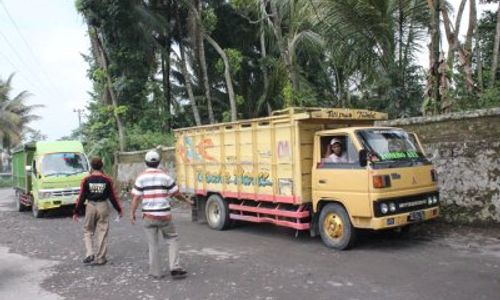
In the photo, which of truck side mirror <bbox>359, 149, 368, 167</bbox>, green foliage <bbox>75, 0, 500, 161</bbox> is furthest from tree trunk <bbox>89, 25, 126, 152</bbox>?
truck side mirror <bbox>359, 149, 368, 167</bbox>

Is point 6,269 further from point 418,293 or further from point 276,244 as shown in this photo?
point 418,293

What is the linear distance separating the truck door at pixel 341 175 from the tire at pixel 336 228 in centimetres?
19

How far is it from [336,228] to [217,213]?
3.86 m

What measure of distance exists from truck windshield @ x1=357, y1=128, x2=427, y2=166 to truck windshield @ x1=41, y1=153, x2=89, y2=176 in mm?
10947

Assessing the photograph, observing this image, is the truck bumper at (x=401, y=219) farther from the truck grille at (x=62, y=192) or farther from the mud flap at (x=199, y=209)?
the truck grille at (x=62, y=192)

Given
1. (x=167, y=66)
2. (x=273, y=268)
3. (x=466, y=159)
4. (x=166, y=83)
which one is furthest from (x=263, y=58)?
(x=273, y=268)

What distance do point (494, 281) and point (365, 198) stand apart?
2.36 m

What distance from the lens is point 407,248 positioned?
352 inches

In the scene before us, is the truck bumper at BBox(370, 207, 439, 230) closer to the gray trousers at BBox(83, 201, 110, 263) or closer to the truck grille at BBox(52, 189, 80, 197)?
the gray trousers at BBox(83, 201, 110, 263)

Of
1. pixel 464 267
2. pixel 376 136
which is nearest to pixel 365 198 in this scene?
pixel 376 136

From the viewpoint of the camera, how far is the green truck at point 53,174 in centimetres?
1619

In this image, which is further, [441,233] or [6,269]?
[441,233]

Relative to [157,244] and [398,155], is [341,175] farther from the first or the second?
[157,244]

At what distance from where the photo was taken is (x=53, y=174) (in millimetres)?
16469
